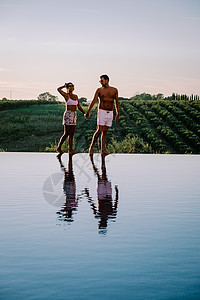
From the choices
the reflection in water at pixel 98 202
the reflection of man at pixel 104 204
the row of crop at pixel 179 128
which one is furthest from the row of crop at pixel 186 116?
the reflection of man at pixel 104 204

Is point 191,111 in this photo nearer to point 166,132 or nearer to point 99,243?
point 166,132

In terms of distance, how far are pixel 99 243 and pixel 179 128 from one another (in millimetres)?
29118

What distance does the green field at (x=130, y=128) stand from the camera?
27.0 metres

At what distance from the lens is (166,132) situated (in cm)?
3000

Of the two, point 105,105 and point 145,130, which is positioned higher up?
point 105,105

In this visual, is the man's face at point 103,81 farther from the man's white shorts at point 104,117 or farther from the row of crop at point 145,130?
the row of crop at point 145,130

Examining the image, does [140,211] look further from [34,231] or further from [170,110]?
[170,110]

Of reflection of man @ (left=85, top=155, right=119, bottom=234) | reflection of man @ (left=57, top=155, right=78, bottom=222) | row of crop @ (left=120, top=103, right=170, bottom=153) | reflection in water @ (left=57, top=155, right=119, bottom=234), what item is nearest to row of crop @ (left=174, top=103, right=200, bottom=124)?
row of crop @ (left=120, top=103, right=170, bottom=153)

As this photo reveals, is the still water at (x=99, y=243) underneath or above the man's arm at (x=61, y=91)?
underneath

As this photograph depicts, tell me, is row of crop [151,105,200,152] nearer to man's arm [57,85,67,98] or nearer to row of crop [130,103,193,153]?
row of crop [130,103,193,153]

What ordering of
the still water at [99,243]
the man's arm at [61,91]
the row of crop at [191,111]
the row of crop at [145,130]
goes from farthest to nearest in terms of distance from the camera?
the row of crop at [191,111]
the row of crop at [145,130]
the man's arm at [61,91]
the still water at [99,243]

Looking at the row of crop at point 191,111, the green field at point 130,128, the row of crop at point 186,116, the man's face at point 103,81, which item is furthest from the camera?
the row of crop at point 191,111

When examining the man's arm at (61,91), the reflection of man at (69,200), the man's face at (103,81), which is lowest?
the reflection of man at (69,200)

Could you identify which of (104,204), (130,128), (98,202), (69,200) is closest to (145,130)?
(130,128)
